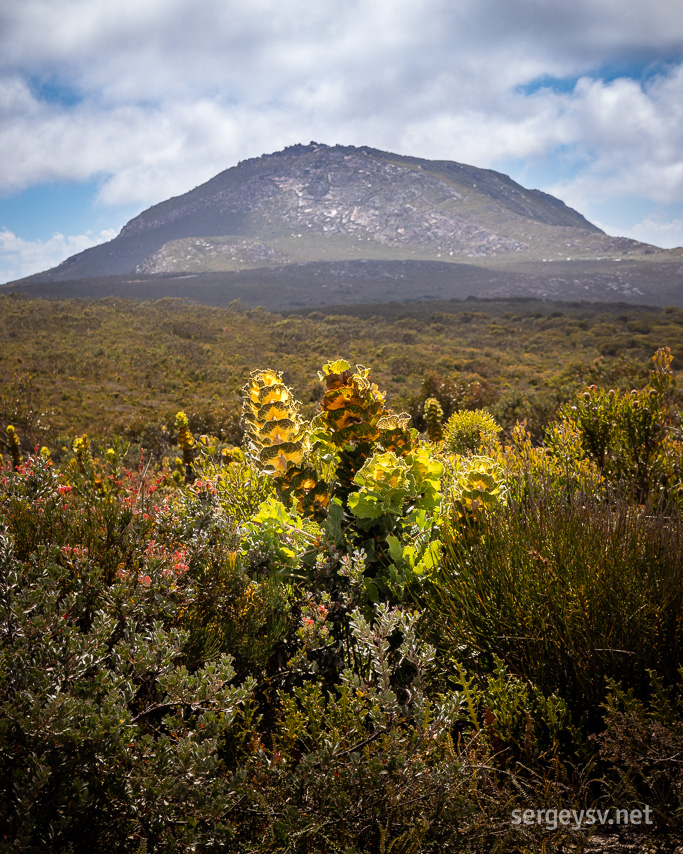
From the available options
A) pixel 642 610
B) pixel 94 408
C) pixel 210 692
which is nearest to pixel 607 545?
pixel 642 610

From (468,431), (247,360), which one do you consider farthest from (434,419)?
(247,360)

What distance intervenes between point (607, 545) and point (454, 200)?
218 m

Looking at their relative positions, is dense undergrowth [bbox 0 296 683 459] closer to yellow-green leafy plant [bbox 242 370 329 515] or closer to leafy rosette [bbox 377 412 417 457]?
leafy rosette [bbox 377 412 417 457]

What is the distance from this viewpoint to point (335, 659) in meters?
1.87

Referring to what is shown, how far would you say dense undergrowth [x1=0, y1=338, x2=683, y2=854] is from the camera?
3.48ft

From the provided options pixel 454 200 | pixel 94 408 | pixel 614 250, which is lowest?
pixel 94 408

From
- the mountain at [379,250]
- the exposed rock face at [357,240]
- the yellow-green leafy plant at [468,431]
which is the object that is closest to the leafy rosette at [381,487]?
the yellow-green leafy plant at [468,431]

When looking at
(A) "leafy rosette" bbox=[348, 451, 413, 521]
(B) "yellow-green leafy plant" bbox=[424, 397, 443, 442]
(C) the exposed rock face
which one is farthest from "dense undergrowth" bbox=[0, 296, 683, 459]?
(C) the exposed rock face

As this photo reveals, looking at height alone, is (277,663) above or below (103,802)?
below

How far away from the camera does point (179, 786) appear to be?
3.29 feet

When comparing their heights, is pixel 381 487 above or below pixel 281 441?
below

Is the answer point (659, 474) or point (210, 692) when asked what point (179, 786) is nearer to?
point (210, 692)

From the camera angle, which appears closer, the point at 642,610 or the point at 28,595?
the point at 28,595

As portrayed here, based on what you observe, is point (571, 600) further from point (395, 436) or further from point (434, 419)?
point (434, 419)
